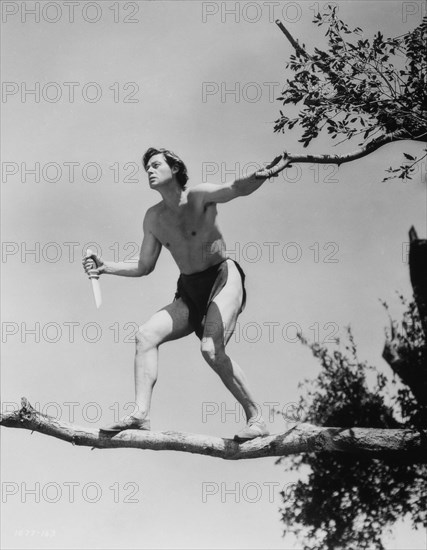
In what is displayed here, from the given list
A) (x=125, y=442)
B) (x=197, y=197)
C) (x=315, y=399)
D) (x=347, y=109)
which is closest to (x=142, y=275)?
(x=197, y=197)

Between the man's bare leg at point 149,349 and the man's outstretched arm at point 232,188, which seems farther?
the man's bare leg at point 149,349

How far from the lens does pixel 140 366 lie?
8039 millimetres

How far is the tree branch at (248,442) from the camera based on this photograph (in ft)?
25.5

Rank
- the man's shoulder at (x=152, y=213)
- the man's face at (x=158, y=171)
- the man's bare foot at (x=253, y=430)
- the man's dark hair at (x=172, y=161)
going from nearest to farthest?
the man's bare foot at (x=253, y=430) < the man's face at (x=158, y=171) < the man's dark hair at (x=172, y=161) < the man's shoulder at (x=152, y=213)

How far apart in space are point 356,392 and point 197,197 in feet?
12.9

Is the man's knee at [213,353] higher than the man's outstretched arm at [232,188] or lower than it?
lower

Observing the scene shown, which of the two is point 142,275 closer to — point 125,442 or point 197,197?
point 197,197

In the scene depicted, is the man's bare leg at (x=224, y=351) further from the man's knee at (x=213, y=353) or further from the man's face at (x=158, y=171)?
the man's face at (x=158, y=171)

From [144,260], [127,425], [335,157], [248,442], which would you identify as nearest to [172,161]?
[144,260]

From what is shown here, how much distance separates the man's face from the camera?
830cm

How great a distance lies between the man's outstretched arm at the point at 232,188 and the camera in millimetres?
7680

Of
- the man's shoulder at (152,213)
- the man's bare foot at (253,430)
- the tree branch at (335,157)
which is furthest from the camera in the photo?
the man's shoulder at (152,213)

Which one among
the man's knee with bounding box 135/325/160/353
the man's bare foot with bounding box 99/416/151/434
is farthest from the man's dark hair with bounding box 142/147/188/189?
the man's bare foot with bounding box 99/416/151/434

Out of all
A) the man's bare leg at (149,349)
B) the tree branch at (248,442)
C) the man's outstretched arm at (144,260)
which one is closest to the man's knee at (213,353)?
the man's bare leg at (149,349)
